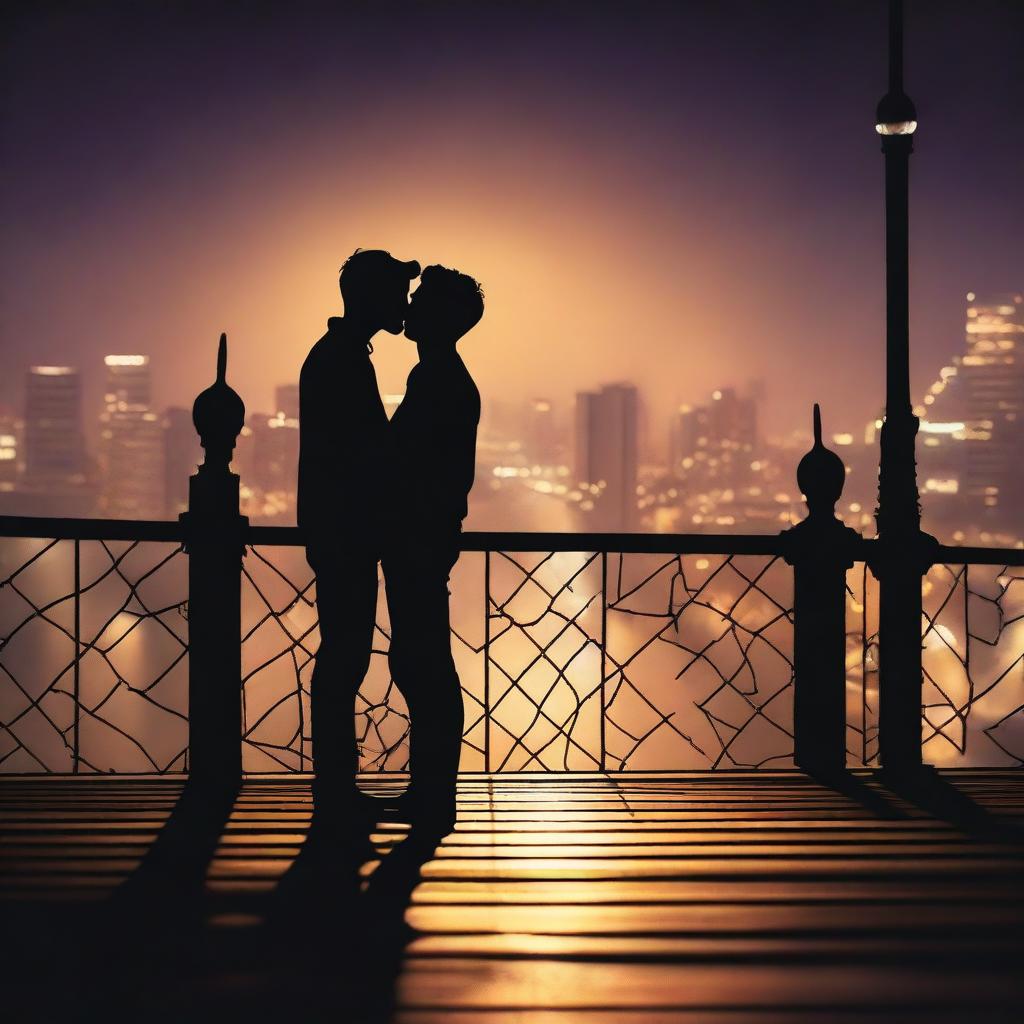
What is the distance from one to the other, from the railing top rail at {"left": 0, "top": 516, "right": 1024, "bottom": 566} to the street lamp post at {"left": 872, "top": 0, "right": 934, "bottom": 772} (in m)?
0.18

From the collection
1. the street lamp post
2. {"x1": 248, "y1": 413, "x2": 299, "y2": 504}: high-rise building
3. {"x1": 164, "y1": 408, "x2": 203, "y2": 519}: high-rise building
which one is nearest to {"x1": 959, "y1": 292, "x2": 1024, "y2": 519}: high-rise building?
{"x1": 248, "y1": 413, "x2": 299, "y2": 504}: high-rise building

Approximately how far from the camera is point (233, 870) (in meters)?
3.32

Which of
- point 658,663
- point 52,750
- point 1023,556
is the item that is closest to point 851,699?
point 658,663

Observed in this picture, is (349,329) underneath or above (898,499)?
above

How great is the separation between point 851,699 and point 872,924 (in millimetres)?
79513

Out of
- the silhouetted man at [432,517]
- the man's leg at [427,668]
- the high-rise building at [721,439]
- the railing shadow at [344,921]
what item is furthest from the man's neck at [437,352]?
the high-rise building at [721,439]

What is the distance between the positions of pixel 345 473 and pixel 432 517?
37 centimetres

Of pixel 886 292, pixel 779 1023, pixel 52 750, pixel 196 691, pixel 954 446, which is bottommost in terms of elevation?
pixel 52 750

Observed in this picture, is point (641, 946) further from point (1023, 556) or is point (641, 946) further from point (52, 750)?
point (52, 750)

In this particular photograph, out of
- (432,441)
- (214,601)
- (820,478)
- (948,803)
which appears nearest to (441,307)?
(432,441)

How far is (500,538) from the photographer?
15.0ft

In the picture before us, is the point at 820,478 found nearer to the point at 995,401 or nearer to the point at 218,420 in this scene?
the point at 218,420

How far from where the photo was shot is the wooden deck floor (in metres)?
2.45

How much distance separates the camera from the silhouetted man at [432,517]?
3.60 m
